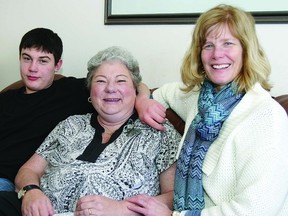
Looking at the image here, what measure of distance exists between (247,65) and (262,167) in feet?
1.20

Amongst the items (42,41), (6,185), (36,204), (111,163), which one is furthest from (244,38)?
(6,185)

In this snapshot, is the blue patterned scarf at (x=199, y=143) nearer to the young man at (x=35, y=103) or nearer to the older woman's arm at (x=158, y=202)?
the older woman's arm at (x=158, y=202)

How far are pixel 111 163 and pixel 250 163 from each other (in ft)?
1.95

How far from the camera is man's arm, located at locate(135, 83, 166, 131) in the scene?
5.41 feet

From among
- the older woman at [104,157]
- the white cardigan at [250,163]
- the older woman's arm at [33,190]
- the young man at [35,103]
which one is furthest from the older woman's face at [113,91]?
the white cardigan at [250,163]

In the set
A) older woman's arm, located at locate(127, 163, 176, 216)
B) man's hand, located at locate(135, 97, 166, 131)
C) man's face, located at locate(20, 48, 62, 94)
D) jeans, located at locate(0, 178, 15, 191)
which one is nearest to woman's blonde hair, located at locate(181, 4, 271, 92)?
man's hand, located at locate(135, 97, 166, 131)

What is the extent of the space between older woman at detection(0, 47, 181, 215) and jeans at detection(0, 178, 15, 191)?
17 cm

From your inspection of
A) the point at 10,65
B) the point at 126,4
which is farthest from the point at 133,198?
the point at 10,65

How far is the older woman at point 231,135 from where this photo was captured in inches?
48.7

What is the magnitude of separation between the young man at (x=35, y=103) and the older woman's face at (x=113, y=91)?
0.88 feet

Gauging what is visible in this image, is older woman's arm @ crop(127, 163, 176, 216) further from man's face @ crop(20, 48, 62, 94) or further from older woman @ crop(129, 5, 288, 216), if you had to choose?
man's face @ crop(20, 48, 62, 94)

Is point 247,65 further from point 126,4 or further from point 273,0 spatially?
point 126,4

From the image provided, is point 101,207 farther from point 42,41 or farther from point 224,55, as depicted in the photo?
point 42,41

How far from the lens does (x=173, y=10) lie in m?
2.10
